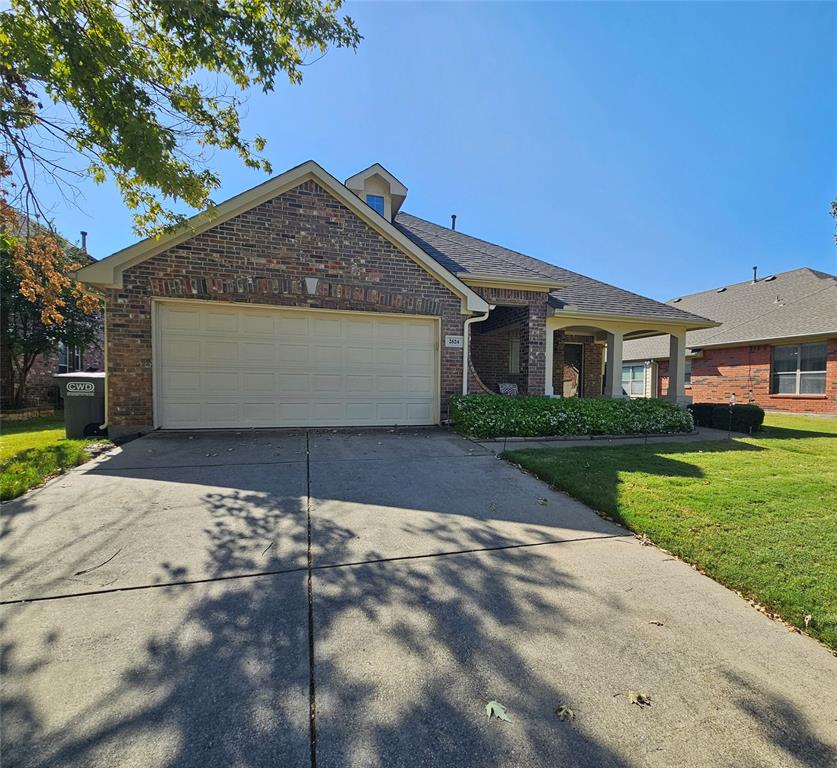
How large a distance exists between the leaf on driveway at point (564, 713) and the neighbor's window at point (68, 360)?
20.3 meters

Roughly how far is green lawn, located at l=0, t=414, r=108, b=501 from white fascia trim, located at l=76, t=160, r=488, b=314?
2.96 meters

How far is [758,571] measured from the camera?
305cm

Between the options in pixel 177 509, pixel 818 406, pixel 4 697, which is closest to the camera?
pixel 4 697

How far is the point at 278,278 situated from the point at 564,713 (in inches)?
320

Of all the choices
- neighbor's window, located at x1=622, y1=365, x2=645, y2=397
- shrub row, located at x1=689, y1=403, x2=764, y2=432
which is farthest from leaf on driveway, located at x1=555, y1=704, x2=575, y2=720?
neighbor's window, located at x1=622, y1=365, x2=645, y2=397

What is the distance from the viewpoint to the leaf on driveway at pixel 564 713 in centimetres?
182

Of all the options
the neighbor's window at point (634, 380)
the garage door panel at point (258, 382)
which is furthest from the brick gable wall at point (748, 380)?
the garage door panel at point (258, 382)

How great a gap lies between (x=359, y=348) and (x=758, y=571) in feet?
23.9

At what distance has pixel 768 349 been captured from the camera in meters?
16.7

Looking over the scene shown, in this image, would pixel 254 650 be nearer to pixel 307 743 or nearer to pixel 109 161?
pixel 307 743

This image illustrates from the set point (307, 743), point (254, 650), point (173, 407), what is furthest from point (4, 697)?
point (173, 407)

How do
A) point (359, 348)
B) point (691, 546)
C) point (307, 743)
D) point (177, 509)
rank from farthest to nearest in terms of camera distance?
point (359, 348)
point (177, 509)
point (691, 546)
point (307, 743)

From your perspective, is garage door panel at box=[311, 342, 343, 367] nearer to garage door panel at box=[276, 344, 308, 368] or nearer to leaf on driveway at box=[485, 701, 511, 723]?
garage door panel at box=[276, 344, 308, 368]

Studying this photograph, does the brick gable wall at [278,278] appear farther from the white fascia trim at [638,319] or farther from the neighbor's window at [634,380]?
the neighbor's window at [634,380]
